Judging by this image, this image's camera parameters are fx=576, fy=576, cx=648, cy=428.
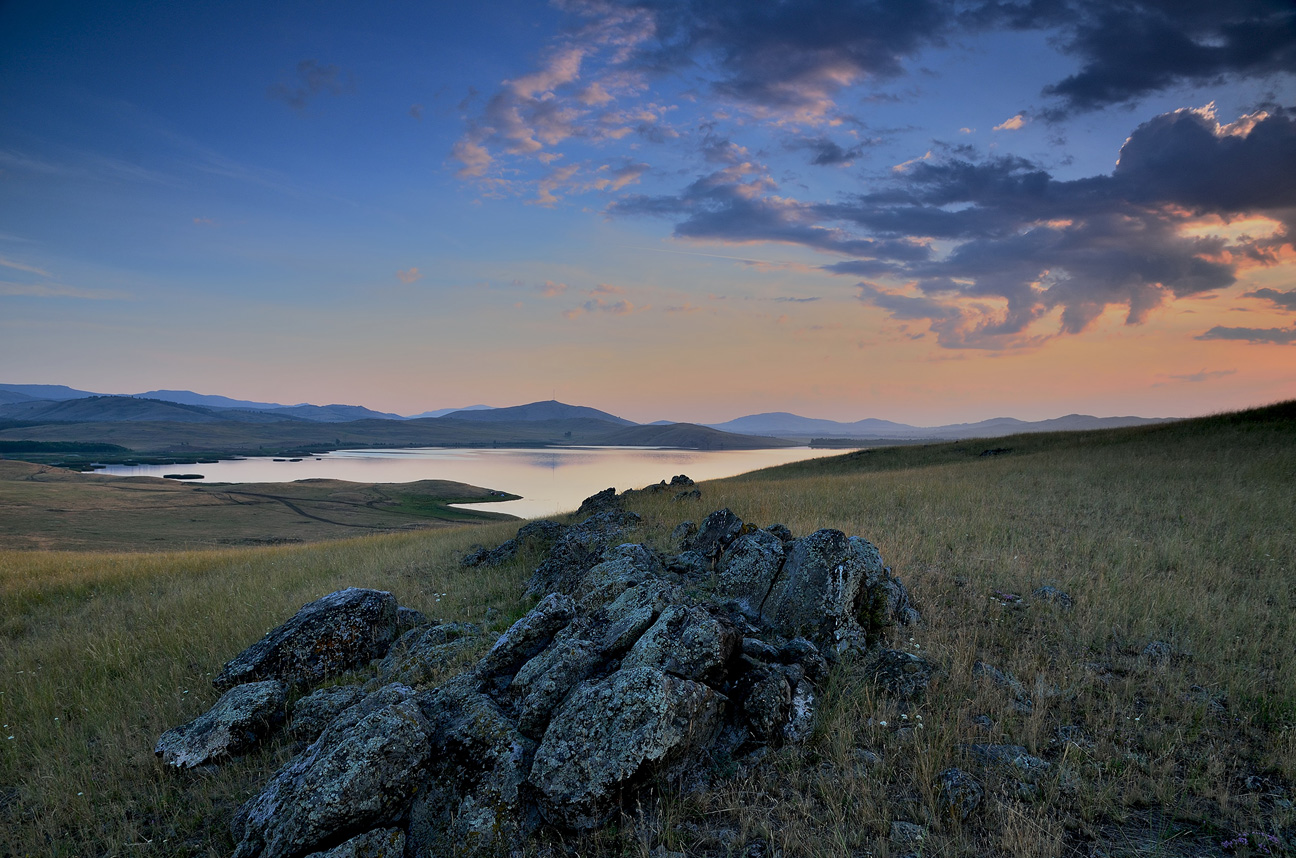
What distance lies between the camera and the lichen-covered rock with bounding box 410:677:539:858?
15.3 ft

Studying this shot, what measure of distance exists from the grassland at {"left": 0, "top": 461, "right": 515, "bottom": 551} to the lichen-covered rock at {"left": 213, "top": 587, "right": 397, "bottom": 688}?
3970 centimetres

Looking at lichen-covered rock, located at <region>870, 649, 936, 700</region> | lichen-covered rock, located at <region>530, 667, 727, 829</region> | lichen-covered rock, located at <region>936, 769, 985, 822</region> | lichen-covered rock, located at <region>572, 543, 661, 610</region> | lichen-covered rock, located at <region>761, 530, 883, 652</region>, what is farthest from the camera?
lichen-covered rock, located at <region>572, 543, 661, 610</region>

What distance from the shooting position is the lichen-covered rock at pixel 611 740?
4.65m

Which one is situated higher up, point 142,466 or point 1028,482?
point 1028,482

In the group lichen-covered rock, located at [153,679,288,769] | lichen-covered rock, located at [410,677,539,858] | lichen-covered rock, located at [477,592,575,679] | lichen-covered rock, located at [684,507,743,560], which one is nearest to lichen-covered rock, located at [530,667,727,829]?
lichen-covered rock, located at [410,677,539,858]

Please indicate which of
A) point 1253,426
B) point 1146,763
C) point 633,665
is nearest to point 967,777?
point 1146,763

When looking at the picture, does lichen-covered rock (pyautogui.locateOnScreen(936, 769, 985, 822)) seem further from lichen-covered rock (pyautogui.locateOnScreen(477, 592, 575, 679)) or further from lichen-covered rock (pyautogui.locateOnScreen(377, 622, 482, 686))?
lichen-covered rock (pyautogui.locateOnScreen(377, 622, 482, 686))

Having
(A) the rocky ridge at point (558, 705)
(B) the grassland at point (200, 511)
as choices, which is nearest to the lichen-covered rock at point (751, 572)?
(A) the rocky ridge at point (558, 705)

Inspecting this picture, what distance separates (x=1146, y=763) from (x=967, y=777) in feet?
5.97

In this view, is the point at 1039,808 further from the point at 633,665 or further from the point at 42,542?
the point at 42,542

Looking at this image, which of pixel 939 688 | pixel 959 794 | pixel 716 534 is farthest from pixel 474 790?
pixel 716 534

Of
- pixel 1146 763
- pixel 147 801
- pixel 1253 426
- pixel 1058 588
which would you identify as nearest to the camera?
pixel 1146 763

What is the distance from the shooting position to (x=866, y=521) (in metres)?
14.5

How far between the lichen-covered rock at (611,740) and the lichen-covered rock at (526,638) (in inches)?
65.4
